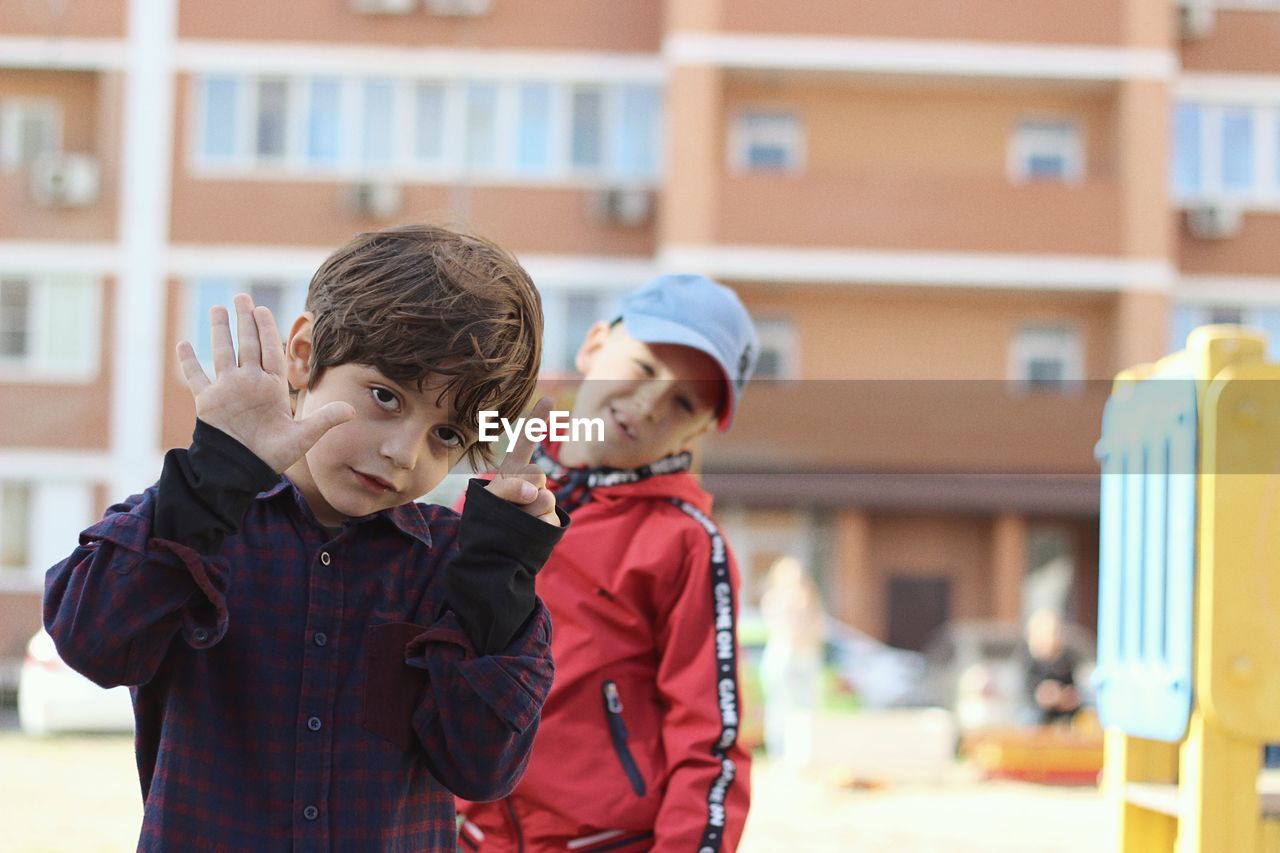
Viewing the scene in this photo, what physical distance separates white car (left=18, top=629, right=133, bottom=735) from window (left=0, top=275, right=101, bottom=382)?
8.30 m

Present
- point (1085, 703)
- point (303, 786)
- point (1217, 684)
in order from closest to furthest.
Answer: point (303, 786)
point (1217, 684)
point (1085, 703)

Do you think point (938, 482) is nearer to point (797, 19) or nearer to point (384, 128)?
point (797, 19)

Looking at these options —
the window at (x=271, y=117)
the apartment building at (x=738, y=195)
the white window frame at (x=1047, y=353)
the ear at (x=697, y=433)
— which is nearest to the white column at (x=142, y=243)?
the apartment building at (x=738, y=195)

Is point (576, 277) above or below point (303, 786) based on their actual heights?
above

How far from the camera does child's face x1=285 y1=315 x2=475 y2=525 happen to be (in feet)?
6.79

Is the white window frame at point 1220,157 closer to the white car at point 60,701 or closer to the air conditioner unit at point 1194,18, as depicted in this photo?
the air conditioner unit at point 1194,18

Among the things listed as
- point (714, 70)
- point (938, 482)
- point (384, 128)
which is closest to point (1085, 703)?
point (938, 482)

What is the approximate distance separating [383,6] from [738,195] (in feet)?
17.9

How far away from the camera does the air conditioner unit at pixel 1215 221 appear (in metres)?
24.0

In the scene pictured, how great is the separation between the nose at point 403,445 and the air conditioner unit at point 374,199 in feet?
70.5

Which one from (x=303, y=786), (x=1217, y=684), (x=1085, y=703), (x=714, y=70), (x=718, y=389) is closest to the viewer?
(x=303, y=786)

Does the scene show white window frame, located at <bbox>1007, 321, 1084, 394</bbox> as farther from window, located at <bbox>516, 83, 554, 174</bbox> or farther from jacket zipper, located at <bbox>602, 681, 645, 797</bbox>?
jacket zipper, located at <bbox>602, 681, 645, 797</bbox>

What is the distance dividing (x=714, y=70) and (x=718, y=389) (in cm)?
2067

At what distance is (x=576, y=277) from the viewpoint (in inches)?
923
